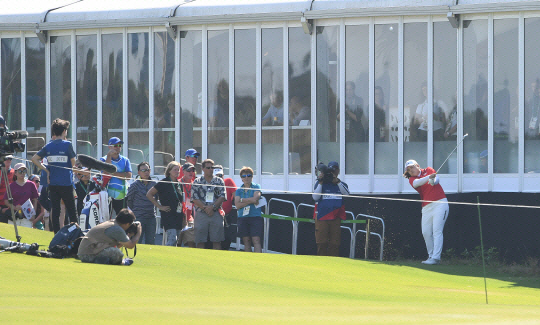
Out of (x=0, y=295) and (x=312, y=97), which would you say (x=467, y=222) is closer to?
(x=312, y=97)

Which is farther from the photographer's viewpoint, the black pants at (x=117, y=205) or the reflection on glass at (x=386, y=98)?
the reflection on glass at (x=386, y=98)

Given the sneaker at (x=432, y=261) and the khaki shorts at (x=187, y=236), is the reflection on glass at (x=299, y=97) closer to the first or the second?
the khaki shorts at (x=187, y=236)

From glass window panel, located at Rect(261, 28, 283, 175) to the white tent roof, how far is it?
48cm

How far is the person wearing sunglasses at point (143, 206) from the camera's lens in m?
12.1

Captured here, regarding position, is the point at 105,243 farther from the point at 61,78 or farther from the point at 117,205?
the point at 61,78

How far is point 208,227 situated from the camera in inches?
477

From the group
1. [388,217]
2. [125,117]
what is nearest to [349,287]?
[388,217]

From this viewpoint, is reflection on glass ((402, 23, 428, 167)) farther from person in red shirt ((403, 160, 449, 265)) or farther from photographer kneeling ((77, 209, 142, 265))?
photographer kneeling ((77, 209, 142, 265))

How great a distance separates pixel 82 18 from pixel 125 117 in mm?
2075

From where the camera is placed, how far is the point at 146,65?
51.1ft

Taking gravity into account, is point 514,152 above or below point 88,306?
above

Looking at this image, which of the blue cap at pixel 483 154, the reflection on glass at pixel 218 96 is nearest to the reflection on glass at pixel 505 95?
the blue cap at pixel 483 154

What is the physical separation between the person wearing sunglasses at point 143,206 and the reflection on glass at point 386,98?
4.27m

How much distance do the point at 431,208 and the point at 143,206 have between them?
14.2ft
